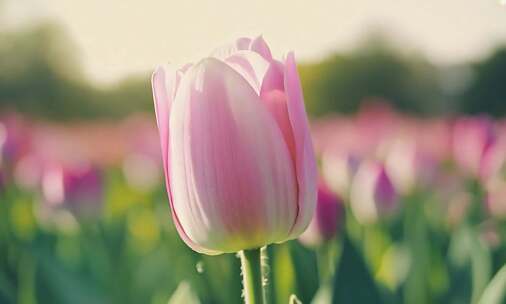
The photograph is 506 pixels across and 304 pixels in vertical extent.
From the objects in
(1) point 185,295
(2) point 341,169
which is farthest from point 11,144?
(1) point 185,295

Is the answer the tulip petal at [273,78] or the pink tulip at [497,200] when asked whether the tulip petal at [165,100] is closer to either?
the tulip petal at [273,78]

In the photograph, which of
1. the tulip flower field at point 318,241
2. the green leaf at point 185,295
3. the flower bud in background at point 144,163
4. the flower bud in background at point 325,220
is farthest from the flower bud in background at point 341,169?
the green leaf at point 185,295

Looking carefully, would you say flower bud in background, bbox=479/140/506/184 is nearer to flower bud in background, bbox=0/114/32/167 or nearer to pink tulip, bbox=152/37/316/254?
pink tulip, bbox=152/37/316/254

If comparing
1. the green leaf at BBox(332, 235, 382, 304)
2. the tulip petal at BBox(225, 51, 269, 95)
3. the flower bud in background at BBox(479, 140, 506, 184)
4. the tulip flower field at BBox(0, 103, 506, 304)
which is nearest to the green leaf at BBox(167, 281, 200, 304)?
the tulip flower field at BBox(0, 103, 506, 304)

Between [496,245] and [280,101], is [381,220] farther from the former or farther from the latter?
[280,101]

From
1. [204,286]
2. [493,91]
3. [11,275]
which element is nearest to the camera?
[204,286]

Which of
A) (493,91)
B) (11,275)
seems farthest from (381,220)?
(493,91)

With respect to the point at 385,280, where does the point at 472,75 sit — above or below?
below
